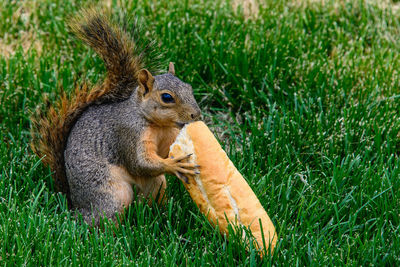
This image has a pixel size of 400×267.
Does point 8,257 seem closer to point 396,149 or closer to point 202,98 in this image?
point 202,98

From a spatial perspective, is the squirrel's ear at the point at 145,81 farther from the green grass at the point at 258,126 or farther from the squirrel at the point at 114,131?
the green grass at the point at 258,126

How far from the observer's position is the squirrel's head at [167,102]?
224cm

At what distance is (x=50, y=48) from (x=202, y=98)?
1.02 metres

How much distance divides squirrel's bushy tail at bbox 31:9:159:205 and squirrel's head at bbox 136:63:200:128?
0.23 metres

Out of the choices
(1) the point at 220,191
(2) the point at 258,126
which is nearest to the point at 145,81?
(1) the point at 220,191

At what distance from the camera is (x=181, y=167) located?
88.0 inches

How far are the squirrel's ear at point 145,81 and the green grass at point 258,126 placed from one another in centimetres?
44

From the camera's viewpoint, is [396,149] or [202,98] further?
[202,98]

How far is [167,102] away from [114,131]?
0.29 meters

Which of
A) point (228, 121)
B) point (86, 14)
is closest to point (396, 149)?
point (228, 121)

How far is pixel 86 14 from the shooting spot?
2.62m

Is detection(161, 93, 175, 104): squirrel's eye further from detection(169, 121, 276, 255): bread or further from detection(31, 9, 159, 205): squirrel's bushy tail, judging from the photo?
detection(31, 9, 159, 205): squirrel's bushy tail

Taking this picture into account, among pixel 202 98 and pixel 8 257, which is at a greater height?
pixel 202 98

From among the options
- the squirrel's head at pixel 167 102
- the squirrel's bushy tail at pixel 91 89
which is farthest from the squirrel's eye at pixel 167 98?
the squirrel's bushy tail at pixel 91 89
